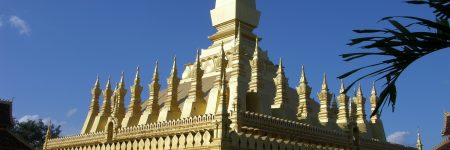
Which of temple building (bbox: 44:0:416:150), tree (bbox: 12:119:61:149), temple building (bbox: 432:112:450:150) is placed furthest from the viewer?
tree (bbox: 12:119:61:149)

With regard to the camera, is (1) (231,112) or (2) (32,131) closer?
(1) (231,112)

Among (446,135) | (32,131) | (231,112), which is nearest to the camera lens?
(231,112)

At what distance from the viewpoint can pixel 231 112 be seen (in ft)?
66.7

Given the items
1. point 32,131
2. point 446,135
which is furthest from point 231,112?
point 32,131

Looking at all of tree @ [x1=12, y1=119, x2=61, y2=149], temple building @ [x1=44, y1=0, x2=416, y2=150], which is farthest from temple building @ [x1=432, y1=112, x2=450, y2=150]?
tree @ [x1=12, y1=119, x2=61, y2=149]

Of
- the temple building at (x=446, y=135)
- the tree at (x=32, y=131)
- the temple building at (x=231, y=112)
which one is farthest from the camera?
the tree at (x=32, y=131)

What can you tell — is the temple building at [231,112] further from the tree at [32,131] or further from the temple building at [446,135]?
the tree at [32,131]

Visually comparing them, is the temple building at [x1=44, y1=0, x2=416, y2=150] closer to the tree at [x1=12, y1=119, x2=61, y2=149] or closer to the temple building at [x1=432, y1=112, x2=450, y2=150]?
the temple building at [x1=432, y1=112, x2=450, y2=150]

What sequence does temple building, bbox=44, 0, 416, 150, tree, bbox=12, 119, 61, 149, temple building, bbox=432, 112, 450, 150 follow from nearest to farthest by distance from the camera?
1. temple building, bbox=44, 0, 416, 150
2. temple building, bbox=432, 112, 450, 150
3. tree, bbox=12, 119, 61, 149

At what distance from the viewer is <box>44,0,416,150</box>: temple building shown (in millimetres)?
17250

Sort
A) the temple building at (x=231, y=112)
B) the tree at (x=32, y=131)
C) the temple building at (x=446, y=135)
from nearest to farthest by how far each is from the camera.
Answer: the temple building at (x=231, y=112) < the temple building at (x=446, y=135) < the tree at (x=32, y=131)

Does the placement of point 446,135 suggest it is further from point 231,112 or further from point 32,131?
point 32,131

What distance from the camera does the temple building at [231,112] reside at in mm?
17250

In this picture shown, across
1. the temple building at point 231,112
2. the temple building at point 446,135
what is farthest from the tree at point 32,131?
the temple building at point 446,135
